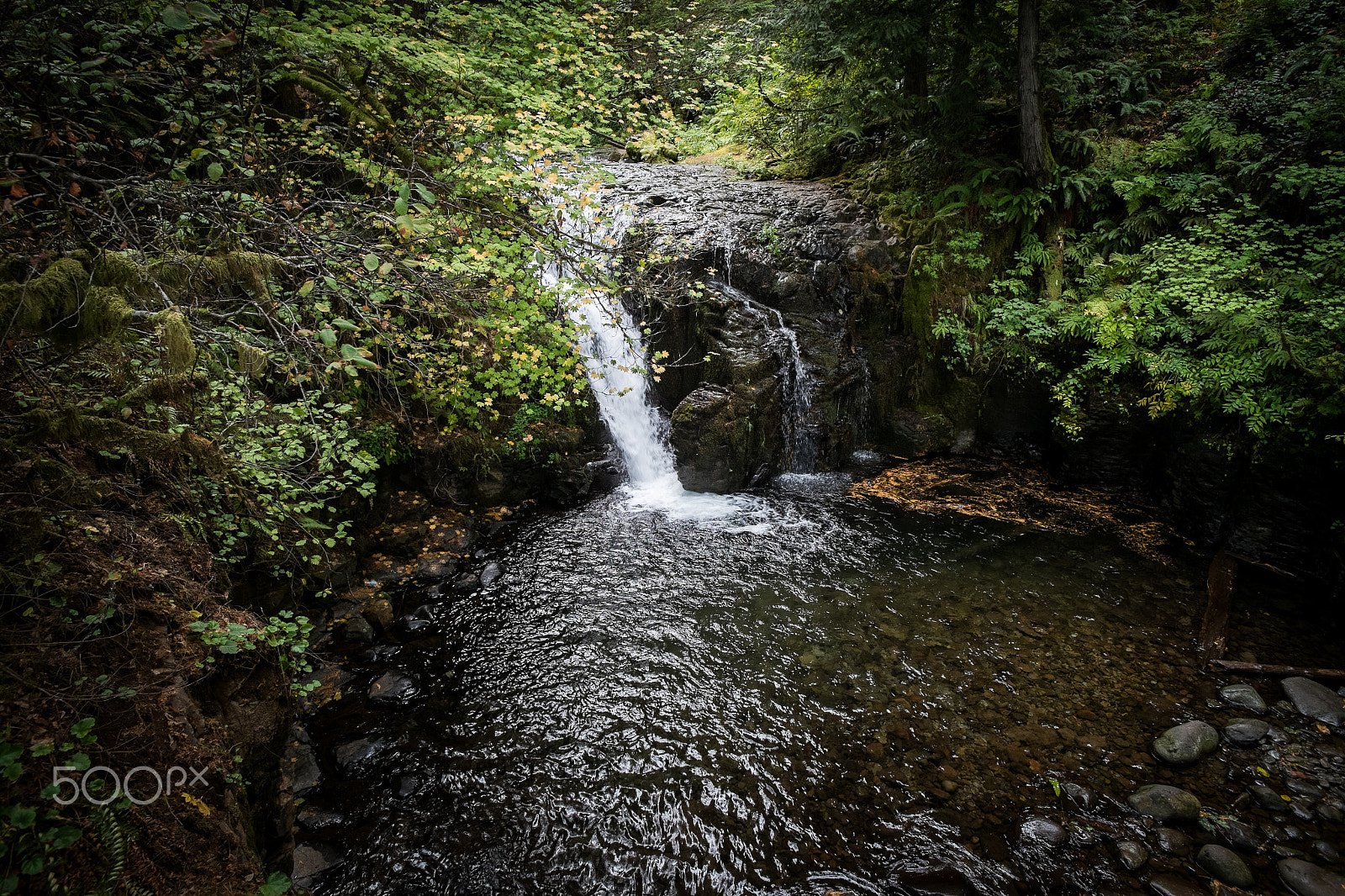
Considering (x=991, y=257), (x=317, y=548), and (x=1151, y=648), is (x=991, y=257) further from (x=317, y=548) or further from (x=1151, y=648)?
(x=317, y=548)

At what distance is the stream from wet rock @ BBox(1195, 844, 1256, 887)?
0.44 feet

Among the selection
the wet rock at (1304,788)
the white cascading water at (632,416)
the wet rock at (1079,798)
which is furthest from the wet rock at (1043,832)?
the white cascading water at (632,416)

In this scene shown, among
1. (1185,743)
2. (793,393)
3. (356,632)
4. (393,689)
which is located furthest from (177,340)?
(793,393)

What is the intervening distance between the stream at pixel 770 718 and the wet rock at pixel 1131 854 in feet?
0.17

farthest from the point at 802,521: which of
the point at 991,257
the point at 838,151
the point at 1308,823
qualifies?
the point at 838,151

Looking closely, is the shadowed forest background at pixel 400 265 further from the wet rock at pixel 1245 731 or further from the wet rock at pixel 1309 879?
the wet rock at pixel 1309 879

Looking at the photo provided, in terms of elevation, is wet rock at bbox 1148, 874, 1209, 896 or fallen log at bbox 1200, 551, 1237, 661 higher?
fallen log at bbox 1200, 551, 1237, 661

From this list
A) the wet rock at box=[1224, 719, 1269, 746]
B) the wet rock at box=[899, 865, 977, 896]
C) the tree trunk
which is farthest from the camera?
the tree trunk

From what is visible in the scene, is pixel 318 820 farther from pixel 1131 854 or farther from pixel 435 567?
pixel 1131 854

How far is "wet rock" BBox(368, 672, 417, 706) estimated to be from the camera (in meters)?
5.02

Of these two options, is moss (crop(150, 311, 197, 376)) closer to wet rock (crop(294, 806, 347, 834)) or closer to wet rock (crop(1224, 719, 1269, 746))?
wet rock (crop(294, 806, 347, 834))

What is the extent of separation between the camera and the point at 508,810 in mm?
4102

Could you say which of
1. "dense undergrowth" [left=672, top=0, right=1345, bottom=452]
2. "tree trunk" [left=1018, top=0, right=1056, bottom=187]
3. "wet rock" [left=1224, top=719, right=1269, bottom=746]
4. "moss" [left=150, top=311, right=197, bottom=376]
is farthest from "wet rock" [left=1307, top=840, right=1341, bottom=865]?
"tree trunk" [left=1018, top=0, right=1056, bottom=187]

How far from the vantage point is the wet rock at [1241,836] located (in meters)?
3.77
